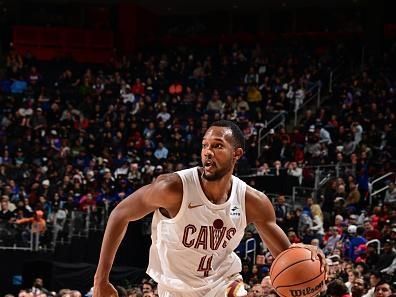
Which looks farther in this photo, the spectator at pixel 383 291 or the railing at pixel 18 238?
the railing at pixel 18 238

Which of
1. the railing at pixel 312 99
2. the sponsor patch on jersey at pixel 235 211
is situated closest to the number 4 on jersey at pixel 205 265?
the sponsor patch on jersey at pixel 235 211

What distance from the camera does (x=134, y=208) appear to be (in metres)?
5.26

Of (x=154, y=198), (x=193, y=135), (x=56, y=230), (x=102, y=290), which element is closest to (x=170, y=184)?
(x=154, y=198)

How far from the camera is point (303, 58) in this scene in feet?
80.2

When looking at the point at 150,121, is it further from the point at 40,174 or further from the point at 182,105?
the point at 40,174

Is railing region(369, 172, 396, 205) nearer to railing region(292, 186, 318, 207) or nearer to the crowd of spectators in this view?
the crowd of spectators

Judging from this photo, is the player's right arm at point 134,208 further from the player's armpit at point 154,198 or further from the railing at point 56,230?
the railing at point 56,230

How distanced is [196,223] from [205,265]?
0.30 meters

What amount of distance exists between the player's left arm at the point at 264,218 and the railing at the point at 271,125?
1324 centimetres

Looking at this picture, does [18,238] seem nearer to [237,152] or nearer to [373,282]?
[373,282]

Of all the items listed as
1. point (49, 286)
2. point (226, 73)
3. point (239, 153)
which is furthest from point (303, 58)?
point (239, 153)

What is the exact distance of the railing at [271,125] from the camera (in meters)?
19.4

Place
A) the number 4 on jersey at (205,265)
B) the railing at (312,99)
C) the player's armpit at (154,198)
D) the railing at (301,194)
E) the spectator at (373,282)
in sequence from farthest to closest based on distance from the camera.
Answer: the railing at (312,99) → the railing at (301,194) → the spectator at (373,282) → the number 4 on jersey at (205,265) → the player's armpit at (154,198)

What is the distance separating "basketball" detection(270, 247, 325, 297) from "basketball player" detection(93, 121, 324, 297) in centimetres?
11
